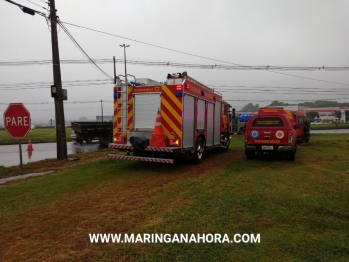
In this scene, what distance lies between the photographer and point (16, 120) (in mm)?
9234

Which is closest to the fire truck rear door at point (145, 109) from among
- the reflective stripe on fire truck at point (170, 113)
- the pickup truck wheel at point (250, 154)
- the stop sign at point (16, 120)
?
the reflective stripe on fire truck at point (170, 113)

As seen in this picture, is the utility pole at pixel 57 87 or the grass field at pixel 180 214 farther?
the utility pole at pixel 57 87

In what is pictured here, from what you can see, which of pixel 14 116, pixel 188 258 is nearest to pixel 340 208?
pixel 188 258

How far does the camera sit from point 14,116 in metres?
9.20

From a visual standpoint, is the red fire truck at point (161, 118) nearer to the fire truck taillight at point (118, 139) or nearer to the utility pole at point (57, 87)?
the fire truck taillight at point (118, 139)

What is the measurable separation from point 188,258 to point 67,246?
63.0 inches

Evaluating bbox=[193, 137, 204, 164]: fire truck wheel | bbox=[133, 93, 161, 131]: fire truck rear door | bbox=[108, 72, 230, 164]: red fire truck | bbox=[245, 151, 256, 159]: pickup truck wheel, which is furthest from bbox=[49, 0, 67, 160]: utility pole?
bbox=[245, 151, 256, 159]: pickup truck wheel

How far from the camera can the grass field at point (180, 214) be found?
3352mm

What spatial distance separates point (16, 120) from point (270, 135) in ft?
29.7

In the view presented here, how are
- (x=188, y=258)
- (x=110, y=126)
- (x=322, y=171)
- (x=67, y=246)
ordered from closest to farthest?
(x=188, y=258) < (x=67, y=246) < (x=322, y=171) < (x=110, y=126)

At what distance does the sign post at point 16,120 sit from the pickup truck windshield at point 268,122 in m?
8.31

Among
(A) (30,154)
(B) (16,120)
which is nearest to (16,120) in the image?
(B) (16,120)

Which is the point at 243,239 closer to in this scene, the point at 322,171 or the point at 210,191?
the point at 210,191

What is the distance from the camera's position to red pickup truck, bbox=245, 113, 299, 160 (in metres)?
10.0
